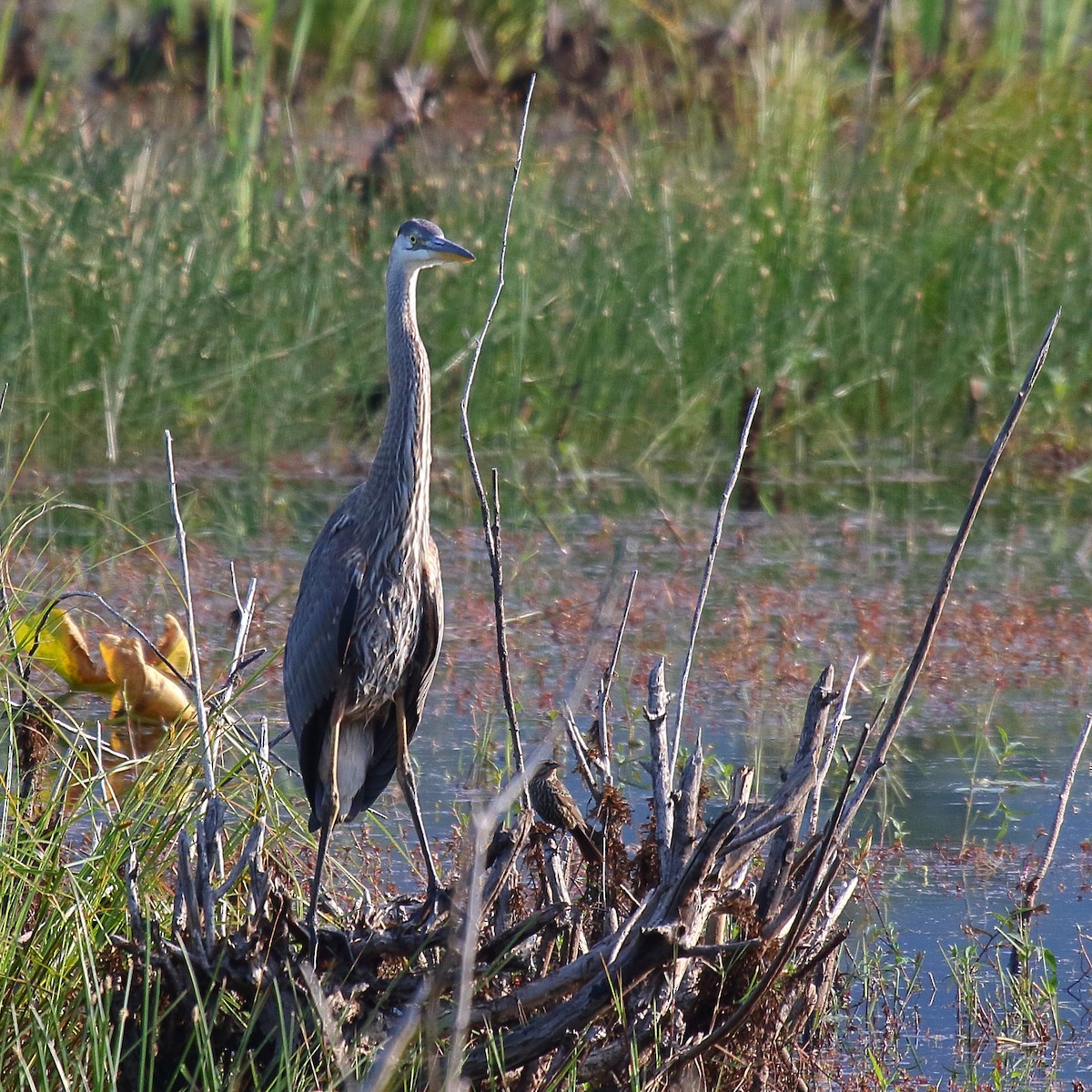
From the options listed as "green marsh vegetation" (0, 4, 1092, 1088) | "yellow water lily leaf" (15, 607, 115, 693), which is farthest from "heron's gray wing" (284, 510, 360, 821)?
"green marsh vegetation" (0, 4, 1092, 1088)

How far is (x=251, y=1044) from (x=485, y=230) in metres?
4.85

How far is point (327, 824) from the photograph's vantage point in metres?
3.31

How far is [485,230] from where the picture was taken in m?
7.23

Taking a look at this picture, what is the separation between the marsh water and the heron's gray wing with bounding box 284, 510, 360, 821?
0.37 meters

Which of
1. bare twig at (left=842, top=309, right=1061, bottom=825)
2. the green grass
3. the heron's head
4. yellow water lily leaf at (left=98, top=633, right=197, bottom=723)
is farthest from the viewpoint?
the green grass

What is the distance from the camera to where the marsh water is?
11.8 feet

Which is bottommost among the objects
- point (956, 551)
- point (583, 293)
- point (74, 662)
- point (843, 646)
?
point (843, 646)

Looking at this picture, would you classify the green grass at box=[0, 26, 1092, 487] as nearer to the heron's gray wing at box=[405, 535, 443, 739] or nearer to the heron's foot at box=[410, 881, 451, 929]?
the heron's gray wing at box=[405, 535, 443, 739]

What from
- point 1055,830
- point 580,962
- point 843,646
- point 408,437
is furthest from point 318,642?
point 843,646

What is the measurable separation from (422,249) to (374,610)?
766mm

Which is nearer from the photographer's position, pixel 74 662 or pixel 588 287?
pixel 74 662

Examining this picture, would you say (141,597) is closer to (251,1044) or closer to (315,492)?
(315,492)

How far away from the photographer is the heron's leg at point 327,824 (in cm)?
281

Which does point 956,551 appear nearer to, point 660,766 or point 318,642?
point 660,766
